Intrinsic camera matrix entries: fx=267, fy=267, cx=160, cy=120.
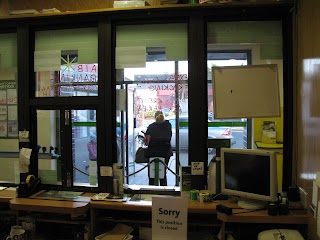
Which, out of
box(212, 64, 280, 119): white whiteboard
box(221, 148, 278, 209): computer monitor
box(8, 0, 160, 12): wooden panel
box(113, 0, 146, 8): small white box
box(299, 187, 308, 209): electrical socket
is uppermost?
box(8, 0, 160, 12): wooden panel

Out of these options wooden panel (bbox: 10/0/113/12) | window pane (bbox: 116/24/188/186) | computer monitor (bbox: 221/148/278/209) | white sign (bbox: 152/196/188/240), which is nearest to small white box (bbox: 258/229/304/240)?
computer monitor (bbox: 221/148/278/209)

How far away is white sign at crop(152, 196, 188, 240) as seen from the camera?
203 cm

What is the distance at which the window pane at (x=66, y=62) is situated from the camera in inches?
99.0

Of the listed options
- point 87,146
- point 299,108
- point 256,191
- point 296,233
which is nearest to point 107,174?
point 87,146

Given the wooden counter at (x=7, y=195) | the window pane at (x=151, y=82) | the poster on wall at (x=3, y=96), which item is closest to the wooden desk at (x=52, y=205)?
the wooden counter at (x=7, y=195)

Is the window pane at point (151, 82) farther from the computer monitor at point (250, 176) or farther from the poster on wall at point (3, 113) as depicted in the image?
the poster on wall at point (3, 113)

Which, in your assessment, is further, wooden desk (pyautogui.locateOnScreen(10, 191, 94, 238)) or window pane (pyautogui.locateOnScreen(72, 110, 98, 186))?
window pane (pyautogui.locateOnScreen(72, 110, 98, 186))

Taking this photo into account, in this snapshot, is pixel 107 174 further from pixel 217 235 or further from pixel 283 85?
pixel 283 85

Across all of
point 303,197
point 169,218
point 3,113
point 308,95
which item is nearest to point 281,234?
point 303,197

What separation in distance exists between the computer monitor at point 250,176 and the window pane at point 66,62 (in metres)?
1.36

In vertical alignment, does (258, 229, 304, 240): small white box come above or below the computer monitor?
below

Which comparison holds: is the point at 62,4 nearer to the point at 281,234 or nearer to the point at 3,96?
the point at 3,96

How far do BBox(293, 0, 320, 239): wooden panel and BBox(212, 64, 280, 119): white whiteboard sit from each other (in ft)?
0.68

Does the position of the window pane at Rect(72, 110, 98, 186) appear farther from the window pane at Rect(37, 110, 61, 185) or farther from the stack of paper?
the stack of paper
